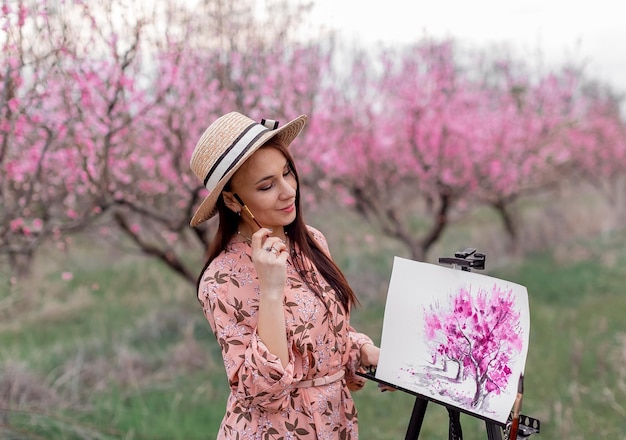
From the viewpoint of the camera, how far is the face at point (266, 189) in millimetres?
1727

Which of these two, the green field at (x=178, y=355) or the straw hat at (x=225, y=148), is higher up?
the straw hat at (x=225, y=148)

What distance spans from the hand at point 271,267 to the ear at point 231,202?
0.21 meters

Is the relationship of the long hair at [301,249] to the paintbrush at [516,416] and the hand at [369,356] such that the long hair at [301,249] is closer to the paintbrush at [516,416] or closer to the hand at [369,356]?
the hand at [369,356]

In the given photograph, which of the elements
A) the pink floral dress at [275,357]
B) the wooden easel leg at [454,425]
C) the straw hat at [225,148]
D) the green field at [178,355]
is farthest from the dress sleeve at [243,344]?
the green field at [178,355]

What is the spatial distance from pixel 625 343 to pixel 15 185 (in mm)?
4675

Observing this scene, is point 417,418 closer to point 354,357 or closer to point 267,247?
point 354,357

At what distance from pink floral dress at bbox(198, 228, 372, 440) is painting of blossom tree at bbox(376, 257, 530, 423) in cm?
19

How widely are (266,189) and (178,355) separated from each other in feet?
13.8

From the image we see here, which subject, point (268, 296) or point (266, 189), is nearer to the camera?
point (268, 296)

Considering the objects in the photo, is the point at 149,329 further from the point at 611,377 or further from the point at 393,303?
the point at 393,303

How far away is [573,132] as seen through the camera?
510 inches

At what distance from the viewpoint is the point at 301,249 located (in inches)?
74.4

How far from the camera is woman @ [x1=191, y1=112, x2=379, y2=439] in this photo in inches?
62.9

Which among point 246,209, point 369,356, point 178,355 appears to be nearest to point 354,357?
point 369,356
